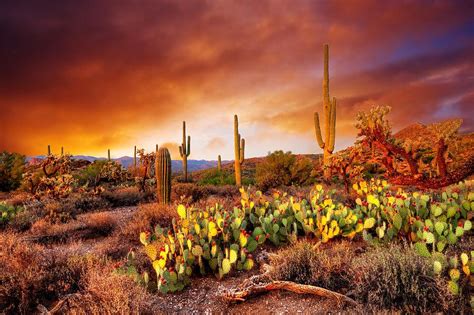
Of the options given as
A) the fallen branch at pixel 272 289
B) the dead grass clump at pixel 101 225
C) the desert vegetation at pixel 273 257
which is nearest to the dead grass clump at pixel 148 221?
the desert vegetation at pixel 273 257

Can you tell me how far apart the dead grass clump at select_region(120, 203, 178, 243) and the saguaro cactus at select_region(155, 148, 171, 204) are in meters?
2.20

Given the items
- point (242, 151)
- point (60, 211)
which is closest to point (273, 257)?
point (60, 211)

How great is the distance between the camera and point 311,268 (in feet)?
13.8

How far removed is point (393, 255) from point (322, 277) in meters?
0.87

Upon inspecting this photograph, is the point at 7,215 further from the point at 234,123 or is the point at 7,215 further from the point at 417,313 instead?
the point at 234,123

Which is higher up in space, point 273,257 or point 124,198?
point 124,198

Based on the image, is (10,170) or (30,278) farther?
(10,170)

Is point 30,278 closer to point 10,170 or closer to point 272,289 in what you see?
point 272,289

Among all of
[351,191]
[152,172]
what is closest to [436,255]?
[351,191]

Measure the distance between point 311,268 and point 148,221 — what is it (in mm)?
4770

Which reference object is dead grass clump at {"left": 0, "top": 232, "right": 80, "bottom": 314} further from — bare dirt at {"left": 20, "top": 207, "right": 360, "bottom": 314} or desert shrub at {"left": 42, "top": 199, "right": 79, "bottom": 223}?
desert shrub at {"left": 42, "top": 199, "right": 79, "bottom": 223}

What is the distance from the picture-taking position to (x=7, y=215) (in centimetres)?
941

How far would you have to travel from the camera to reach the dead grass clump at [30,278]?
13.8ft

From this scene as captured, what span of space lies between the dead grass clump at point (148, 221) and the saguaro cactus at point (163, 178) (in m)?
2.20
